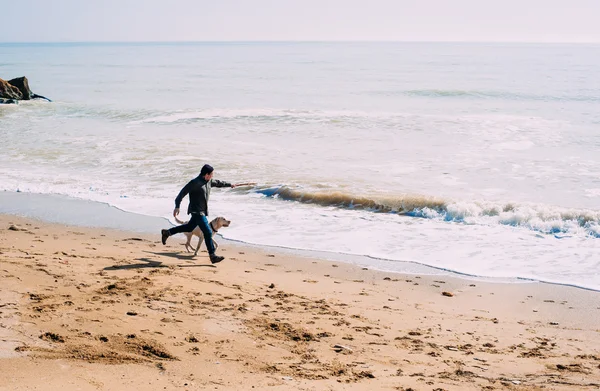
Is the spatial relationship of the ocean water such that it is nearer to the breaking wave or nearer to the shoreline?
the breaking wave

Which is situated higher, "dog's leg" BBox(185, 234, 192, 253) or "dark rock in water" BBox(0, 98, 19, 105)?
"dark rock in water" BBox(0, 98, 19, 105)

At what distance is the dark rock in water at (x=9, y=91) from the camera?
34.3m

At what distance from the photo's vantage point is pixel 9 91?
34.8 m

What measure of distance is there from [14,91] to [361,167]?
2442 cm

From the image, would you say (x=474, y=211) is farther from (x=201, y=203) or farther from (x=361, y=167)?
(x=201, y=203)

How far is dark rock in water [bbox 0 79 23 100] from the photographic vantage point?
34281 mm

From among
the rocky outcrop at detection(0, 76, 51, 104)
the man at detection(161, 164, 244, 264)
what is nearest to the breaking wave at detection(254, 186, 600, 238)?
the man at detection(161, 164, 244, 264)

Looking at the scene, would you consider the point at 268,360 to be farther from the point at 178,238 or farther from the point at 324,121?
the point at 324,121

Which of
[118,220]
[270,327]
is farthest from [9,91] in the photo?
[270,327]

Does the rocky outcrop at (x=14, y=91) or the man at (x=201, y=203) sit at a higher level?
the rocky outcrop at (x=14, y=91)

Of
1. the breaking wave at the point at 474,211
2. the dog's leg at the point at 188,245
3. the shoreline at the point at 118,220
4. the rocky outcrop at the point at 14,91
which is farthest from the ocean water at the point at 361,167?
the dog's leg at the point at 188,245

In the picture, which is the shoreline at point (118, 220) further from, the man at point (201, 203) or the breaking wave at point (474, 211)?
the breaking wave at point (474, 211)

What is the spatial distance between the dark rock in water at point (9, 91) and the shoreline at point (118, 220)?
21532 mm

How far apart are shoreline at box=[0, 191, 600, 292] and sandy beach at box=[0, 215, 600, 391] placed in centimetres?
33
